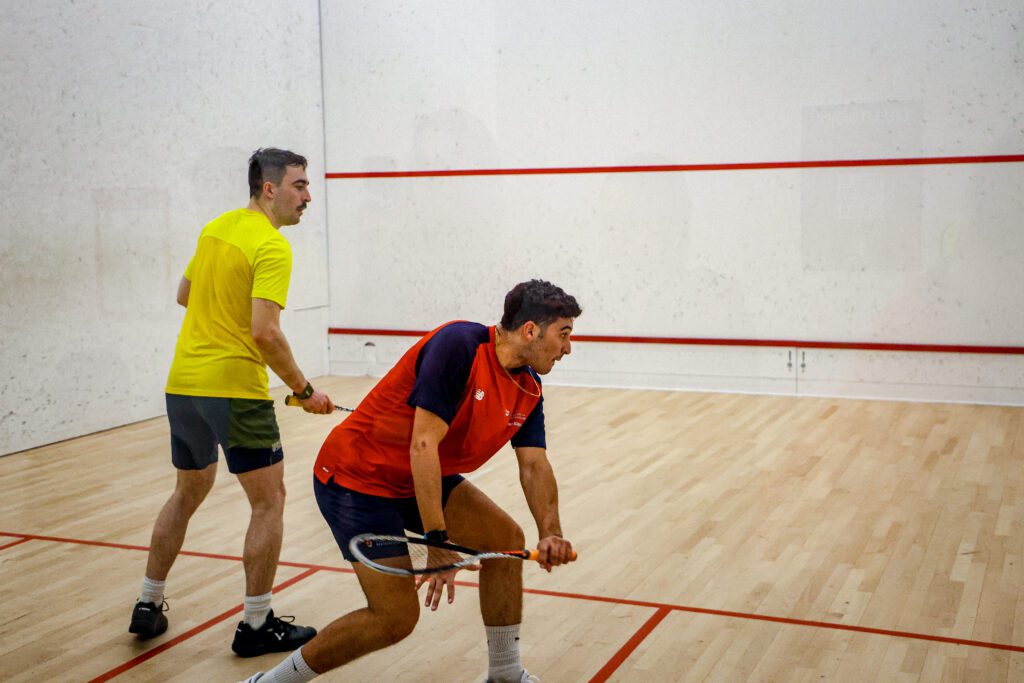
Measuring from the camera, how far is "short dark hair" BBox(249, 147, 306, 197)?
2572 mm

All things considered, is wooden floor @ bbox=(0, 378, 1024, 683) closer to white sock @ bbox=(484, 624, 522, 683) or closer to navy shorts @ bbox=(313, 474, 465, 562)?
white sock @ bbox=(484, 624, 522, 683)

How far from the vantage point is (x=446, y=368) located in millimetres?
1978


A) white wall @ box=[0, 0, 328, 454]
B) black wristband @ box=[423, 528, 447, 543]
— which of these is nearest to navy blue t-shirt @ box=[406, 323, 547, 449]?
black wristband @ box=[423, 528, 447, 543]

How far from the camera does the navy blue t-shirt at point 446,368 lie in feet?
6.41

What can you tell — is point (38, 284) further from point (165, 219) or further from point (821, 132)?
point (821, 132)

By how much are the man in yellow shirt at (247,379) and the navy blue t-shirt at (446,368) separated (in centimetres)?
58

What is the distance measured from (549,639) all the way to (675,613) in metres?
0.36

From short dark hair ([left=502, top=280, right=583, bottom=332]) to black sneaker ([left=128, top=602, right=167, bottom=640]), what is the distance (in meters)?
1.25

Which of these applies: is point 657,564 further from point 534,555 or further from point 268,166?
point 268,166

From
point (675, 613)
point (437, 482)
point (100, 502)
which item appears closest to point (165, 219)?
A: point (100, 502)

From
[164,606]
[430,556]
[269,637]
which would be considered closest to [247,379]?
[269,637]

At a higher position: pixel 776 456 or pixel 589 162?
pixel 589 162

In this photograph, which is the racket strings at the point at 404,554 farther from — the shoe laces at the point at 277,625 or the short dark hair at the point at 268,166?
the short dark hair at the point at 268,166

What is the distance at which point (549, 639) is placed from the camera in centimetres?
263
